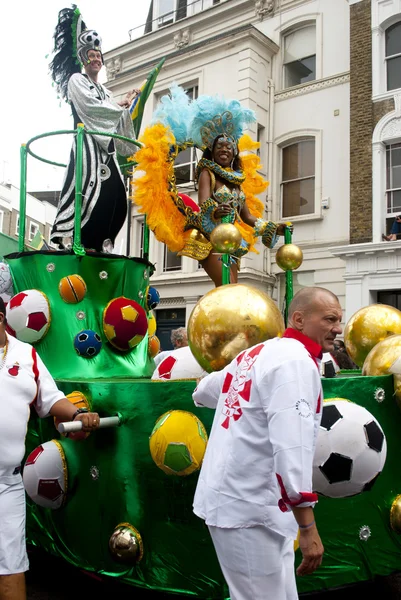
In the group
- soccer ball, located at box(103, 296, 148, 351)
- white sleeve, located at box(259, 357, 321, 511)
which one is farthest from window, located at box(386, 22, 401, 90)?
white sleeve, located at box(259, 357, 321, 511)

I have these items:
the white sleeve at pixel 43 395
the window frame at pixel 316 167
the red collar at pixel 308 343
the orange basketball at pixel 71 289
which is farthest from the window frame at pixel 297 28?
the red collar at pixel 308 343

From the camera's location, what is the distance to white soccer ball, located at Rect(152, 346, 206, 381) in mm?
3512

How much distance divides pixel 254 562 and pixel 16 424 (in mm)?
1253

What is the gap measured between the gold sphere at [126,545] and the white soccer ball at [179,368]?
2.90ft

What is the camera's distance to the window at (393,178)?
536 inches

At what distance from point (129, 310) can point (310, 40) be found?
13.8 m

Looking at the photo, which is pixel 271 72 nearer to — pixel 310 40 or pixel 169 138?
pixel 310 40

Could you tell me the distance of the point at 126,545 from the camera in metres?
2.92

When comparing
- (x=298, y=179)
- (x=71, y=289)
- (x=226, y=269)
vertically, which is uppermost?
(x=298, y=179)

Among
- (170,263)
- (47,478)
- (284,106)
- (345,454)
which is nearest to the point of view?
(345,454)

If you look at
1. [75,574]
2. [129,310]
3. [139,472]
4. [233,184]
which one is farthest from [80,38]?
[75,574]

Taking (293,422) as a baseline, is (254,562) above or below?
below

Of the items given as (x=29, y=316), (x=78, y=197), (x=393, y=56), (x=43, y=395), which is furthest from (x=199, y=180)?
(x=393, y=56)

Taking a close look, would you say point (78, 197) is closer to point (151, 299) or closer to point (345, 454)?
point (151, 299)
